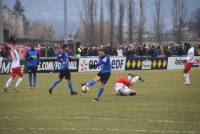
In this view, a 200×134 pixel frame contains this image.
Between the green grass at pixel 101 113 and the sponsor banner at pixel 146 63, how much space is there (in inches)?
837

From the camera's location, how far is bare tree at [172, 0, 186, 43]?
218ft

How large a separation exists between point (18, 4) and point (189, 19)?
5741 centimetres

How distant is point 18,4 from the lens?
125688 mm

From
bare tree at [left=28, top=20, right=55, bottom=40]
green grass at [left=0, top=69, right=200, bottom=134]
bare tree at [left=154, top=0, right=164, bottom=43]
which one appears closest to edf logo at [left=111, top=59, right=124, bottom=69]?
green grass at [left=0, top=69, right=200, bottom=134]

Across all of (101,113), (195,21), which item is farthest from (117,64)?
(195,21)

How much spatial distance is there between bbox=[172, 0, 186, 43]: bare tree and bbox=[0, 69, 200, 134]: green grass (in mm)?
42171

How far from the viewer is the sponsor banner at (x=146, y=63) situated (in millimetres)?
46344

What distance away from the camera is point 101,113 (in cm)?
1717

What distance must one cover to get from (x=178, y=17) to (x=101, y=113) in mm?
52198

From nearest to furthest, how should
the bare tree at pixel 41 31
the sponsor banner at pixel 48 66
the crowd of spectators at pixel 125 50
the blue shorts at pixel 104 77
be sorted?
the blue shorts at pixel 104 77, the sponsor banner at pixel 48 66, the crowd of spectators at pixel 125 50, the bare tree at pixel 41 31

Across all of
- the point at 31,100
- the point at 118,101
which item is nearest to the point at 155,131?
the point at 118,101

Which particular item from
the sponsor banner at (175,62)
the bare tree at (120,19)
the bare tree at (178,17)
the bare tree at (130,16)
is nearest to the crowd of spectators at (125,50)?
the sponsor banner at (175,62)

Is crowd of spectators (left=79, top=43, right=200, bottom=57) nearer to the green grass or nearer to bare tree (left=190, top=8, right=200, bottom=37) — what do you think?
bare tree (left=190, top=8, right=200, bottom=37)

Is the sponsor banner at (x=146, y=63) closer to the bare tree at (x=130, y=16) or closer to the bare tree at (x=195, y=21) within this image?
the bare tree at (x=130, y=16)
